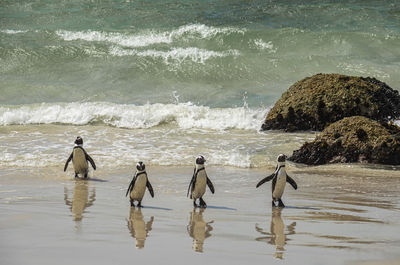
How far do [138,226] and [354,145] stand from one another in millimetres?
4811

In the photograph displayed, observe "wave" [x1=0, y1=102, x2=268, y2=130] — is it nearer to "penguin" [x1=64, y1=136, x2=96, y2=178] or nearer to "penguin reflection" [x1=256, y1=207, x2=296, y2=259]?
"penguin" [x1=64, y1=136, x2=96, y2=178]

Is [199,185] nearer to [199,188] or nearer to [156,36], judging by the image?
[199,188]

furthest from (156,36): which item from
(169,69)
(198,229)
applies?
(198,229)

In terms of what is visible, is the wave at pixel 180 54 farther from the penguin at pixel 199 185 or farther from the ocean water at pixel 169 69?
the penguin at pixel 199 185

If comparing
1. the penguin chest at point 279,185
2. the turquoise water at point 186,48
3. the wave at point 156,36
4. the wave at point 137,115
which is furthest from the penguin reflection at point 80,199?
the wave at point 156,36

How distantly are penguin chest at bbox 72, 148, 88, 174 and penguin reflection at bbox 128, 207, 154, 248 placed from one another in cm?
238

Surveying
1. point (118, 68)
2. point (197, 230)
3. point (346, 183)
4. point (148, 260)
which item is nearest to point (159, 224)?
point (197, 230)

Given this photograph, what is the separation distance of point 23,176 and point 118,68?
11.3m

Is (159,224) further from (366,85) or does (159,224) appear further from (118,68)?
(118,68)

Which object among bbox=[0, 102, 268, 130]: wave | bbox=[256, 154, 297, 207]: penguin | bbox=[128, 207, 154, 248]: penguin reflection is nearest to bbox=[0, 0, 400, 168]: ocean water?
bbox=[0, 102, 268, 130]: wave

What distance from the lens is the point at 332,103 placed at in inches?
496

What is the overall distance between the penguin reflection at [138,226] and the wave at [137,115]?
23.8ft

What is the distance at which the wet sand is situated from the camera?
5.23 m

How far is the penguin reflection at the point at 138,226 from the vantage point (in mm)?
5758
